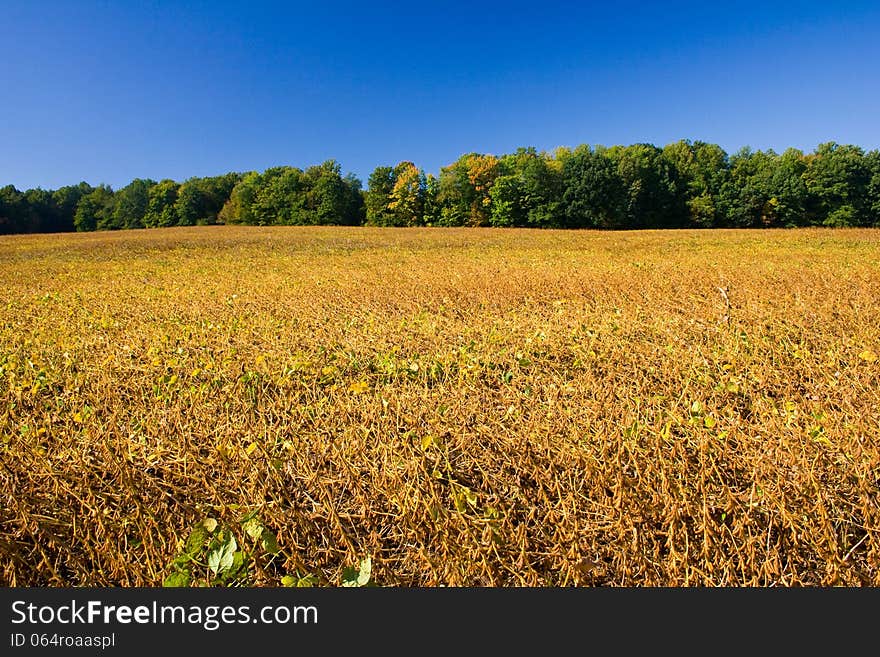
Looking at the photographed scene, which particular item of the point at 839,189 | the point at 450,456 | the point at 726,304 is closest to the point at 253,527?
the point at 450,456

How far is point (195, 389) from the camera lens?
306 centimetres

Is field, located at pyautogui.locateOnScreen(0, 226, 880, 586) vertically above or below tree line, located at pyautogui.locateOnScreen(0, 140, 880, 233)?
below

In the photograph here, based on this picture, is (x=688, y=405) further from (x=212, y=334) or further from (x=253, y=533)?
(x=212, y=334)

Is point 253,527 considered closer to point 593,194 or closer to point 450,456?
point 450,456

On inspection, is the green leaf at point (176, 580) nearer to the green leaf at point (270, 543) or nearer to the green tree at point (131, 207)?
the green leaf at point (270, 543)

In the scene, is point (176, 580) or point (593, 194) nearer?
point (176, 580)

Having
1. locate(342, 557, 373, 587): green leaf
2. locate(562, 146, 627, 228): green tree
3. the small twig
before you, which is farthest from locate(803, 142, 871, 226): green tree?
locate(342, 557, 373, 587): green leaf

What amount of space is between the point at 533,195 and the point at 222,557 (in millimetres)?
51619

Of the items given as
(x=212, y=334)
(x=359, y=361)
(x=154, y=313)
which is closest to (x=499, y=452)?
(x=359, y=361)

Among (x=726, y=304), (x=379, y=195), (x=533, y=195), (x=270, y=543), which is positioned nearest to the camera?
(x=270, y=543)

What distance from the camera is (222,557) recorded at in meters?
1.62

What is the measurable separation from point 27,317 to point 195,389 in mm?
5113

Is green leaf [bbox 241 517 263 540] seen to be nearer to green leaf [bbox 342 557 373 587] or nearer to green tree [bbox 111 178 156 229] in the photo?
green leaf [bbox 342 557 373 587]

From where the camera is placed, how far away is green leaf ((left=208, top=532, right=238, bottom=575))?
1587 millimetres
